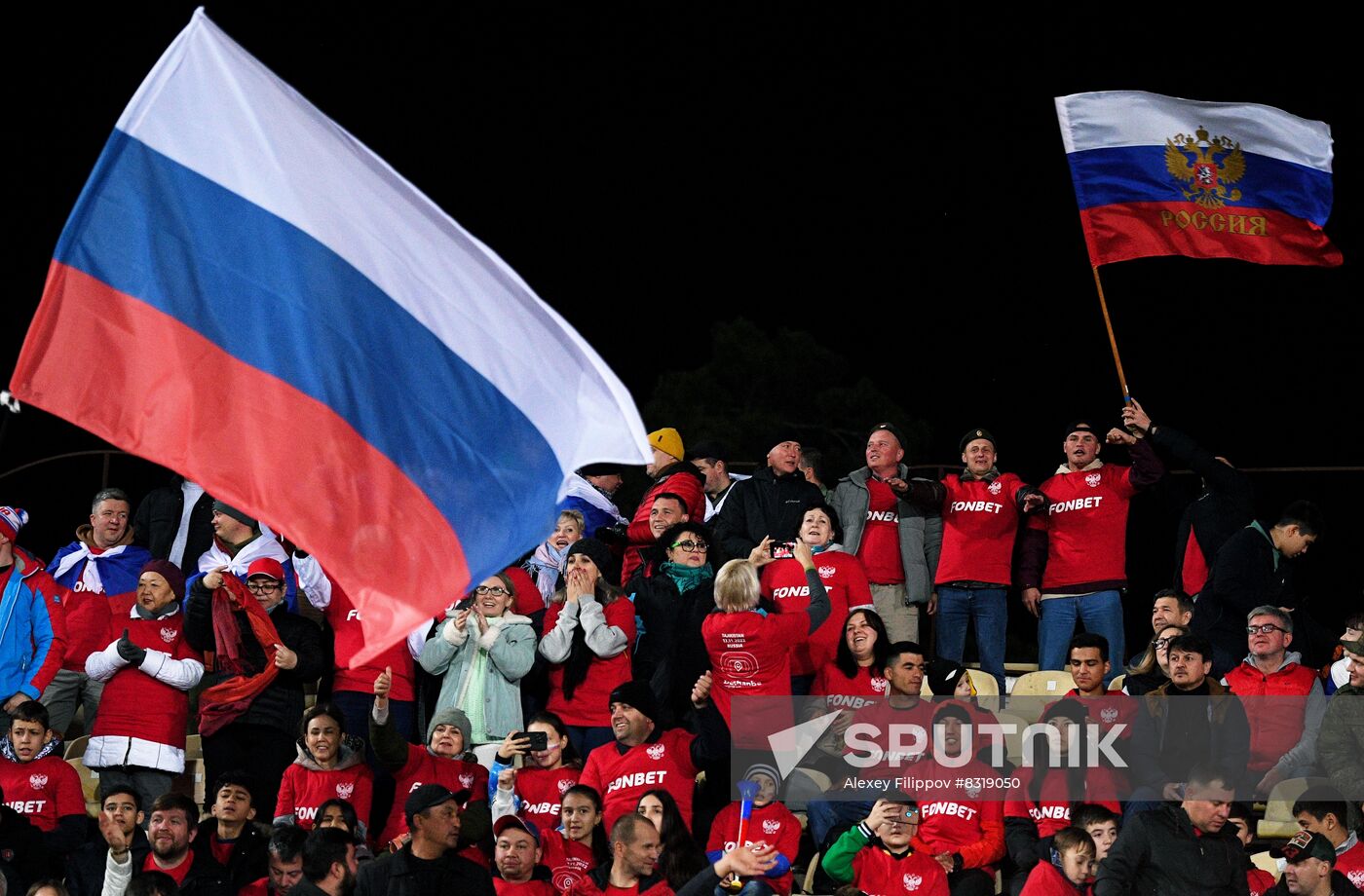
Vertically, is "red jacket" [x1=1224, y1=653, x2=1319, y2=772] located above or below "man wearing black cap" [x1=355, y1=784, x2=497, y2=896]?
above

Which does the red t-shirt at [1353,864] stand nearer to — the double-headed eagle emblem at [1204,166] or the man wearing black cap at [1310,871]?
the man wearing black cap at [1310,871]

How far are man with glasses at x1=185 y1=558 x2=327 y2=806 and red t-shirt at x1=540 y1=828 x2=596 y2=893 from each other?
6.03ft

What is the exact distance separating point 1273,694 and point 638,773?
148 inches

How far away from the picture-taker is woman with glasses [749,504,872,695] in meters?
11.6

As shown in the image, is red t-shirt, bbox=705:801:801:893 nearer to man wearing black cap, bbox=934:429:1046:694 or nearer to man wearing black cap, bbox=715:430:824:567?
man wearing black cap, bbox=715:430:824:567

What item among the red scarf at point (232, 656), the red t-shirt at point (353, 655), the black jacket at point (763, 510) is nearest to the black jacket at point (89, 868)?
the red scarf at point (232, 656)

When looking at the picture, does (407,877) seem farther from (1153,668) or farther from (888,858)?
(1153,668)

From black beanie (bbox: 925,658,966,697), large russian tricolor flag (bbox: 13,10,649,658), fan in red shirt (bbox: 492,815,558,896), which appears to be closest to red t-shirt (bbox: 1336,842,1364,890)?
black beanie (bbox: 925,658,966,697)

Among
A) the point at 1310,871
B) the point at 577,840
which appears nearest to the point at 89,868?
the point at 577,840

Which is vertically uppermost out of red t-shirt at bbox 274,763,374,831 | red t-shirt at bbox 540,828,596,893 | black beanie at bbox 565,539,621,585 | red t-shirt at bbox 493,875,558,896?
black beanie at bbox 565,539,621,585

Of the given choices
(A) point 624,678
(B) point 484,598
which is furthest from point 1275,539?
(B) point 484,598

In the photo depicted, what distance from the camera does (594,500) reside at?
13297mm

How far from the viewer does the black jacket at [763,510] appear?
12.7 m

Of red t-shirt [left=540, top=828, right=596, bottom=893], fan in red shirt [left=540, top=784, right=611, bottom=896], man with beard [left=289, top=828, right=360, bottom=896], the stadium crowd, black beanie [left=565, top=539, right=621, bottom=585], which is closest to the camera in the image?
man with beard [left=289, top=828, right=360, bottom=896]
